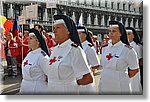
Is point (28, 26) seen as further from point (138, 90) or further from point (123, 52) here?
point (138, 90)

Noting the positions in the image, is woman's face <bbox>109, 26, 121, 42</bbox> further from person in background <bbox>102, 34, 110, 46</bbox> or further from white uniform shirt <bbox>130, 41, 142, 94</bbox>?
white uniform shirt <bbox>130, 41, 142, 94</bbox>

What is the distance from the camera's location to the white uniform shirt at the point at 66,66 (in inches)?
69.5

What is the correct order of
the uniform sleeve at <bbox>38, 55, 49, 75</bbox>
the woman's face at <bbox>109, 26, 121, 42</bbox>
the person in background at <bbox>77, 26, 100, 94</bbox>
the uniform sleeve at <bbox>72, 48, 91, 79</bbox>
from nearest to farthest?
1. the uniform sleeve at <bbox>72, 48, 91, 79</bbox>
2. the uniform sleeve at <bbox>38, 55, 49, 75</bbox>
3. the woman's face at <bbox>109, 26, 121, 42</bbox>
4. the person in background at <bbox>77, 26, 100, 94</bbox>

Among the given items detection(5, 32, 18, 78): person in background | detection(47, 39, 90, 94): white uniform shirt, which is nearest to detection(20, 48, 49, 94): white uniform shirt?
detection(47, 39, 90, 94): white uniform shirt

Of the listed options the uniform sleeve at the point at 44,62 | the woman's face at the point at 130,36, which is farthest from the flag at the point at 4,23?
the woman's face at the point at 130,36

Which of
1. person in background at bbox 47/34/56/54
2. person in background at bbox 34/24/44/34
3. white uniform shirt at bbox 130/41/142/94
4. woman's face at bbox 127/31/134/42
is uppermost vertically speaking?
person in background at bbox 34/24/44/34

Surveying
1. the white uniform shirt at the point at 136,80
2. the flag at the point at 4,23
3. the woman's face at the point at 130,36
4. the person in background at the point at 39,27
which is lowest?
the white uniform shirt at the point at 136,80

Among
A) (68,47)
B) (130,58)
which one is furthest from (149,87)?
(68,47)

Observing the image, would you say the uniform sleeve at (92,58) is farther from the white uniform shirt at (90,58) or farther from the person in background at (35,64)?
the person in background at (35,64)

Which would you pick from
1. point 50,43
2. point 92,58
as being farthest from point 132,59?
point 50,43

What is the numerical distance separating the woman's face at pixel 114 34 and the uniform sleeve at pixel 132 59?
14cm

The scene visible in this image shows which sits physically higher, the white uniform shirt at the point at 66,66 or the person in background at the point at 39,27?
the person in background at the point at 39,27

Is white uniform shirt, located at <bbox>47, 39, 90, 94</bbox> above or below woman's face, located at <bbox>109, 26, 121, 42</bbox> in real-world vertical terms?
below

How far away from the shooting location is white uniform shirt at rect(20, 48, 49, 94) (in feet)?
6.64
